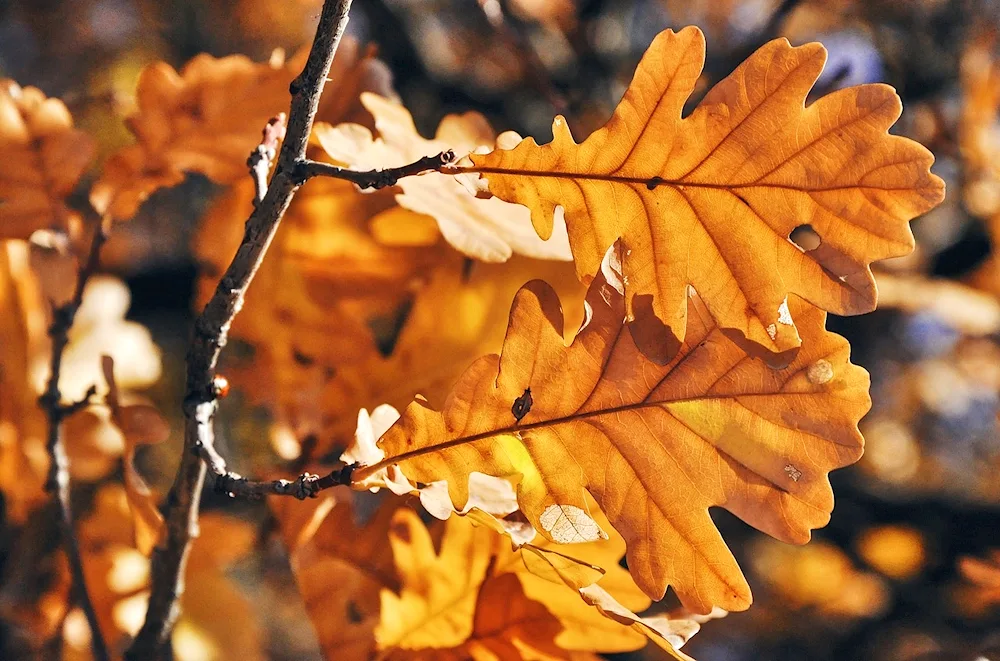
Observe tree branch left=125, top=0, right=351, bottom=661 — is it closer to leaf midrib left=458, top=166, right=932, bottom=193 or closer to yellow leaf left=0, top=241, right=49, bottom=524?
leaf midrib left=458, top=166, right=932, bottom=193

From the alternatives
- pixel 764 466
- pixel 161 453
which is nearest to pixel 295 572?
pixel 764 466

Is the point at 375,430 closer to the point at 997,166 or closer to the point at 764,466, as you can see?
the point at 764,466

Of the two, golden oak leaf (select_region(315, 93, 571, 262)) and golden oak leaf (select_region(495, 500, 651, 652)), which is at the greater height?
golden oak leaf (select_region(315, 93, 571, 262))

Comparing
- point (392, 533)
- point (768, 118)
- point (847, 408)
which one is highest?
point (768, 118)

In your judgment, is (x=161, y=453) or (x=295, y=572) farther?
(x=161, y=453)

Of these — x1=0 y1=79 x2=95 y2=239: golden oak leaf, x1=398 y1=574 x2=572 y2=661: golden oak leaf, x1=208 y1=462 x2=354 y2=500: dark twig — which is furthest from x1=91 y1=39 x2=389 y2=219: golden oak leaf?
x1=398 y1=574 x2=572 y2=661: golden oak leaf

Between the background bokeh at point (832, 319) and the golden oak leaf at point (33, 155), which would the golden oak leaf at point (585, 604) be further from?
the background bokeh at point (832, 319)
